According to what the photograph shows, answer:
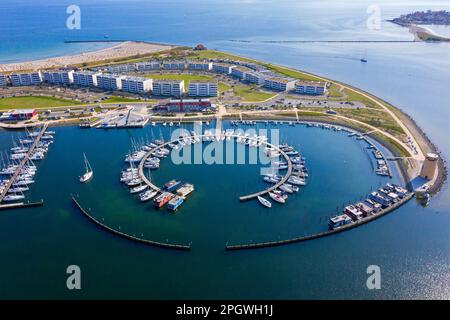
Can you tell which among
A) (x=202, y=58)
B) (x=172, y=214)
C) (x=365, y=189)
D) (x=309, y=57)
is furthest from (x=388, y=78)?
(x=172, y=214)

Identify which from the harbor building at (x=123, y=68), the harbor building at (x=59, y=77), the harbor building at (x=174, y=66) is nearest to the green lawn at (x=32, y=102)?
the harbor building at (x=59, y=77)

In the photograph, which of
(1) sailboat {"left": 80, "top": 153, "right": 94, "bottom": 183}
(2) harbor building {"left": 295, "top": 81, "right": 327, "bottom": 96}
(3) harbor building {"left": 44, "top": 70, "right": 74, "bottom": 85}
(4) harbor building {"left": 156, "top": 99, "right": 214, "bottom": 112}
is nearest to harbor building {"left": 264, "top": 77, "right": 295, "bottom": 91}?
(2) harbor building {"left": 295, "top": 81, "right": 327, "bottom": 96}

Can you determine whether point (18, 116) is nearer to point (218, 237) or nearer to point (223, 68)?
point (218, 237)

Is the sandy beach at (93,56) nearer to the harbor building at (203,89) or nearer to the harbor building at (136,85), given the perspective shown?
the harbor building at (136,85)

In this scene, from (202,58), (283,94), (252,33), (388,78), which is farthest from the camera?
(252,33)

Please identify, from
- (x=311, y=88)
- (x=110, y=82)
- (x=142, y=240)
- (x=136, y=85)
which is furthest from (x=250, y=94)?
(x=142, y=240)

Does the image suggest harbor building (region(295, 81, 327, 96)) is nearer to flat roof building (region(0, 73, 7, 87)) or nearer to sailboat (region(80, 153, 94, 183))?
sailboat (region(80, 153, 94, 183))

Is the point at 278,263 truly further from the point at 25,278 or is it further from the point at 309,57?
the point at 309,57
